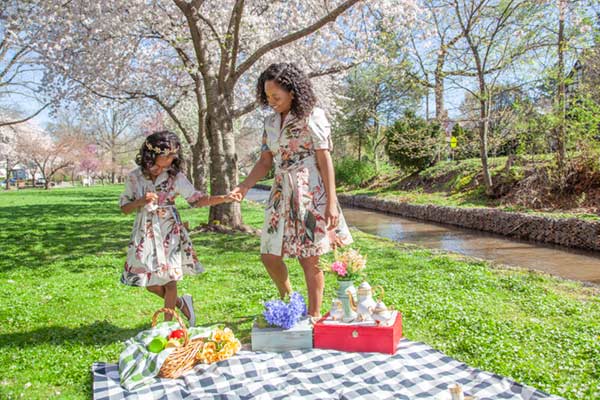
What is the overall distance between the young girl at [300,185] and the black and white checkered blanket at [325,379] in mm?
589

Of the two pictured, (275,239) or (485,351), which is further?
(275,239)

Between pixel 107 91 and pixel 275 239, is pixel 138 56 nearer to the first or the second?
pixel 107 91

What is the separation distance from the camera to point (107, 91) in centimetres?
1298

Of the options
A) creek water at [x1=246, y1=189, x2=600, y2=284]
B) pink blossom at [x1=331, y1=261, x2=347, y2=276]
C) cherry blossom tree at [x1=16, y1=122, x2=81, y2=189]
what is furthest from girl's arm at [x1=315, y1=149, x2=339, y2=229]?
cherry blossom tree at [x1=16, y1=122, x2=81, y2=189]

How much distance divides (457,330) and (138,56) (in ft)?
36.1

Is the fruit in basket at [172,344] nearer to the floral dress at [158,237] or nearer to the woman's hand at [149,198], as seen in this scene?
the floral dress at [158,237]

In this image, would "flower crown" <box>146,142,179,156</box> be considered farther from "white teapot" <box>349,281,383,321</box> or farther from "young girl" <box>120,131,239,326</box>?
"white teapot" <box>349,281,383,321</box>

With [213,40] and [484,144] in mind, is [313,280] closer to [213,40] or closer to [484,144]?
[213,40]

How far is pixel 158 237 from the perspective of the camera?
3447 millimetres

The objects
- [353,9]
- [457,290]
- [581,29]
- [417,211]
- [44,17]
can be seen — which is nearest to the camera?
[457,290]

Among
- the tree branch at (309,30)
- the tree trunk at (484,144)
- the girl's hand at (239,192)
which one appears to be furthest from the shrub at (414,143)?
the girl's hand at (239,192)

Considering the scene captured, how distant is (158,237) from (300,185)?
1105mm

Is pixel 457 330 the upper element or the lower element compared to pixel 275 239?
lower

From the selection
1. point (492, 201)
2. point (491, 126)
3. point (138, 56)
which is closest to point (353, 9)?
point (138, 56)
